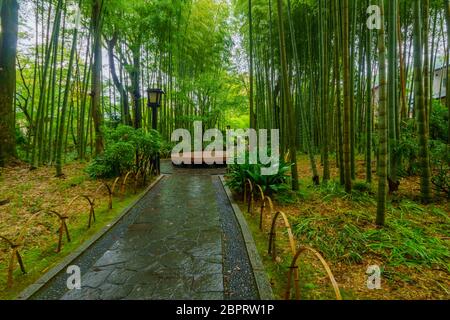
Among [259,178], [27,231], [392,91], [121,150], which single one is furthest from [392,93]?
[27,231]

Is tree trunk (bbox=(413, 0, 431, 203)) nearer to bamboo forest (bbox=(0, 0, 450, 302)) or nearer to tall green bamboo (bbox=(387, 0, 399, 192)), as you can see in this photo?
bamboo forest (bbox=(0, 0, 450, 302))

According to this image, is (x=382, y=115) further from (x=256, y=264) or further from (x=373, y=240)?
(x=256, y=264)

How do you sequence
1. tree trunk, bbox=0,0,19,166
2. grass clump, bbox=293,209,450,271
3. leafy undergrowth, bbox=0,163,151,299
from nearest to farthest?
grass clump, bbox=293,209,450,271, leafy undergrowth, bbox=0,163,151,299, tree trunk, bbox=0,0,19,166

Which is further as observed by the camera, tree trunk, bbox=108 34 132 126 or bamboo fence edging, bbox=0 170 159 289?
tree trunk, bbox=108 34 132 126

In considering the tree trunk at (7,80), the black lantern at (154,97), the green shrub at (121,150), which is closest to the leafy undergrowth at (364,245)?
the green shrub at (121,150)

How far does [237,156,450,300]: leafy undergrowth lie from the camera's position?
2.14 m

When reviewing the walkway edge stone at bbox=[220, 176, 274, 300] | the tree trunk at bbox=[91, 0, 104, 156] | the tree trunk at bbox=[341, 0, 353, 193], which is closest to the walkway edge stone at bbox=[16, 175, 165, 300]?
the walkway edge stone at bbox=[220, 176, 274, 300]

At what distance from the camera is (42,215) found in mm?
4168

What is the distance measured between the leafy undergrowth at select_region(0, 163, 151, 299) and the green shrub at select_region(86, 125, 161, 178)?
288 millimetres
